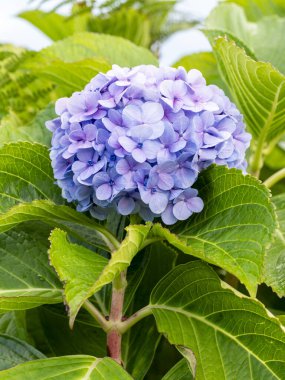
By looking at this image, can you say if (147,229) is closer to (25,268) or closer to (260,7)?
(25,268)

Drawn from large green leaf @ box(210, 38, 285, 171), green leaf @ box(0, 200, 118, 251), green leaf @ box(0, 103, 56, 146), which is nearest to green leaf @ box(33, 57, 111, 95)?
green leaf @ box(0, 103, 56, 146)

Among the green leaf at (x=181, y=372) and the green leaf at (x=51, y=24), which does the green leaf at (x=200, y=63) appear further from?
the green leaf at (x=181, y=372)

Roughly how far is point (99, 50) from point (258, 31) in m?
0.34

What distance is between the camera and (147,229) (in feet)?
2.65

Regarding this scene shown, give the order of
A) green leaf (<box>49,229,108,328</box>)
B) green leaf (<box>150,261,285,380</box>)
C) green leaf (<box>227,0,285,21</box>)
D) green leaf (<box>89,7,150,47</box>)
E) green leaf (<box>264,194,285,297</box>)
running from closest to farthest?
green leaf (<box>49,229,108,328</box>) → green leaf (<box>150,261,285,380</box>) → green leaf (<box>264,194,285,297</box>) → green leaf (<box>227,0,285,21</box>) → green leaf (<box>89,7,150,47</box>)

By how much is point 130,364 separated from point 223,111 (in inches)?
17.4

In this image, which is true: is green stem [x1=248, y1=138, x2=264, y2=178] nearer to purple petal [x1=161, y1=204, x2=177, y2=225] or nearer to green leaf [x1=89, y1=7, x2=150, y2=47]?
purple petal [x1=161, y1=204, x2=177, y2=225]

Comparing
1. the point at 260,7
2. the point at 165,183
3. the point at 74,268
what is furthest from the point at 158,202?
the point at 260,7

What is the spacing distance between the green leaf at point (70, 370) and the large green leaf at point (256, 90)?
47 cm

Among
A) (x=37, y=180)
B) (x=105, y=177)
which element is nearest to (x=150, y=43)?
(x=37, y=180)

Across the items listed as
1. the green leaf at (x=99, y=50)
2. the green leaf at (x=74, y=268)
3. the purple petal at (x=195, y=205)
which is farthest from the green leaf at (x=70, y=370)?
the green leaf at (x=99, y=50)

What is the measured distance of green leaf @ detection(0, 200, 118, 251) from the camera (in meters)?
0.85

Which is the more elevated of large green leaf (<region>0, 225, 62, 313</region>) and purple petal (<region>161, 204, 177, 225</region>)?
purple petal (<region>161, 204, 177, 225</region>)

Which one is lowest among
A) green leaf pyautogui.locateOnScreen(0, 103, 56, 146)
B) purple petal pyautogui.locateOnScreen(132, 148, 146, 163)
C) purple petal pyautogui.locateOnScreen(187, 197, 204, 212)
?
green leaf pyautogui.locateOnScreen(0, 103, 56, 146)
